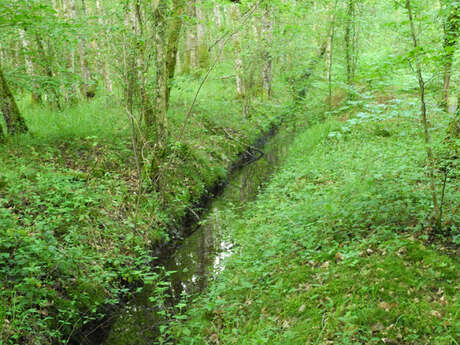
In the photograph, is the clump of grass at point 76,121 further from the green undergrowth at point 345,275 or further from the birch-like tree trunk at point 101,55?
the green undergrowth at point 345,275

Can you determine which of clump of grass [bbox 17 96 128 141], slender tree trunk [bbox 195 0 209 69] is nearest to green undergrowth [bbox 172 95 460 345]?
clump of grass [bbox 17 96 128 141]

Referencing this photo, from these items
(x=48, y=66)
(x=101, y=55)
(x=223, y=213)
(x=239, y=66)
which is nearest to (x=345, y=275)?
(x=223, y=213)

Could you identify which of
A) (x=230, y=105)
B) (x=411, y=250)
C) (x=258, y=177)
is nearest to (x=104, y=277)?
A: (x=411, y=250)

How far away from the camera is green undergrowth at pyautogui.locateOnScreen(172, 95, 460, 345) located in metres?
3.14

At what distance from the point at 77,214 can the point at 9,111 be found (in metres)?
3.47

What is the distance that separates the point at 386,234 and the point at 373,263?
60 centimetres

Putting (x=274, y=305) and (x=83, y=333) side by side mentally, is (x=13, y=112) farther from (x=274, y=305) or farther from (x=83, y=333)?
(x=274, y=305)

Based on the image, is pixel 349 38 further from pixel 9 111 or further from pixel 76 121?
pixel 9 111

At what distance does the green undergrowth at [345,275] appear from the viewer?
3137 mm

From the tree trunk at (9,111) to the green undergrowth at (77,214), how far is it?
0.29 m

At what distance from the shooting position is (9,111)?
7.28 metres

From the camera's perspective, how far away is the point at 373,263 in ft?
12.6

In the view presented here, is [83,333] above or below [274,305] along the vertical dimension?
below

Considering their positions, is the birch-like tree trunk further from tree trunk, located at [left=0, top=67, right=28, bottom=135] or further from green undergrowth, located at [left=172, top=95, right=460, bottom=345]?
green undergrowth, located at [left=172, top=95, right=460, bottom=345]
